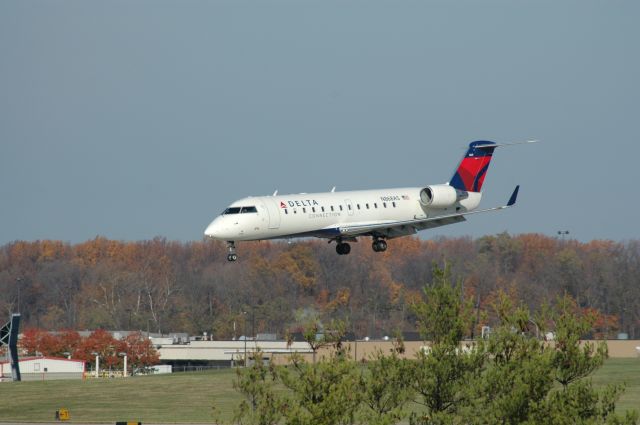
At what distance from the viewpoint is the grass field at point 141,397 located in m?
61.8

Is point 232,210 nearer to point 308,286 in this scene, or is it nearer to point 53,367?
point 53,367

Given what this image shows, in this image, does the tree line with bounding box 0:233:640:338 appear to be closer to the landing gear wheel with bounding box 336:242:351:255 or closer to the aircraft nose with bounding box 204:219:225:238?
the landing gear wheel with bounding box 336:242:351:255

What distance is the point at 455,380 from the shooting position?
34156 millimetres

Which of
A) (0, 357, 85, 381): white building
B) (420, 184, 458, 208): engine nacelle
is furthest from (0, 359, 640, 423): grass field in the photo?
(0, 357, 85, 381): white building

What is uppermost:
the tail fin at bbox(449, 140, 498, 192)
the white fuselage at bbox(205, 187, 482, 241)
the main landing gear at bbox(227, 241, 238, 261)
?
the tail fin at bbox(449, 140, 498, 192)

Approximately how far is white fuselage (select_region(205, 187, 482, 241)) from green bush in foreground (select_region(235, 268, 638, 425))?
790 inches

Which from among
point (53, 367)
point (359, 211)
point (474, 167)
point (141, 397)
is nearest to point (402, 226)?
point (359, 211)

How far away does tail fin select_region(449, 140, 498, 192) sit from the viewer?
64.1 meters

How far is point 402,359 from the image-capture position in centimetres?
3450

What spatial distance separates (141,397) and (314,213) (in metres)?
20.0

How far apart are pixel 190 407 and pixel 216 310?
258 ft

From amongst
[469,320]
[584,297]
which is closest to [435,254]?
[584,297]

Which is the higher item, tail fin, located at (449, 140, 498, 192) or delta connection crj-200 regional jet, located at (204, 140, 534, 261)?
tail fin, located at (449, 140, 498, 192)

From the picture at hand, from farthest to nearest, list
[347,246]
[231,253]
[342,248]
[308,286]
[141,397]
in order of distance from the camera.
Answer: [308,286] → [141,397] → [347,246] → [342,248] → [231,253]
